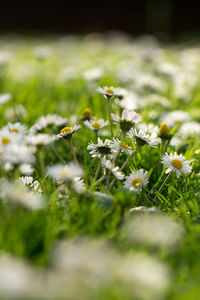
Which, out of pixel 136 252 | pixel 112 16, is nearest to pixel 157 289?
pixel 136 252

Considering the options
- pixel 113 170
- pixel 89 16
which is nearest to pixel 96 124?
pixel 113 170

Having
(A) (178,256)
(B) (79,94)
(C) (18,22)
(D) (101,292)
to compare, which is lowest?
(C) (18,22)

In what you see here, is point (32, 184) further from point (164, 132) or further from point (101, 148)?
point (164, 132)

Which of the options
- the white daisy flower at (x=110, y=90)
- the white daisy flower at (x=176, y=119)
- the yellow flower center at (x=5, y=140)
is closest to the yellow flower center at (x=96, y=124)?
the white daisy flower at (x=110, y=90)

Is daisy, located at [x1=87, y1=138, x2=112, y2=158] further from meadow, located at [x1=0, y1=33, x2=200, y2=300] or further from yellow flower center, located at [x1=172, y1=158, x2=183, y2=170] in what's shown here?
yellow flower center, located at [x1=172, y1=158, x2=183, y2=170]

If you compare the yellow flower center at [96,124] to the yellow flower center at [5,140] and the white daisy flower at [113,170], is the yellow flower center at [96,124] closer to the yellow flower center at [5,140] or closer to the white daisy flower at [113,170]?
the white daisy flower at [113,170]

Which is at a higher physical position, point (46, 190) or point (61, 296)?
point (61, 296)

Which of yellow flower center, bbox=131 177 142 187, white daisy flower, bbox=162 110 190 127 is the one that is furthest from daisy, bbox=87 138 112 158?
white daisy flower, bbox=162 110 190 127

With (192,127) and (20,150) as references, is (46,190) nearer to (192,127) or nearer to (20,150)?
(20,150)
